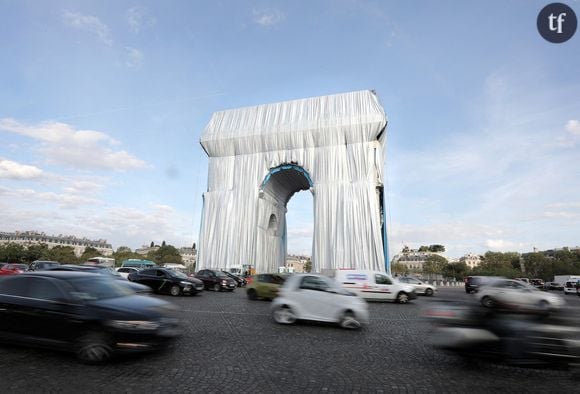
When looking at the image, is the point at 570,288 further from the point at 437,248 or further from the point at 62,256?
the point at 437,248

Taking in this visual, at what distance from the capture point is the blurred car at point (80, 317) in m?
5.70

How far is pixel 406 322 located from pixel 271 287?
797cm

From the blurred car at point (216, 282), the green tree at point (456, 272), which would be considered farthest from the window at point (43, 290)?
the green tree at point (456, 272)

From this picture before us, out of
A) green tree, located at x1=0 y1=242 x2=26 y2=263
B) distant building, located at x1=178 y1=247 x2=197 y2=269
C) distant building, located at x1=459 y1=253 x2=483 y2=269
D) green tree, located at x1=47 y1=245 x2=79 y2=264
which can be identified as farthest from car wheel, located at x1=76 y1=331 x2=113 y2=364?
distant building, located at x1=459 y1=253 x2=483 y2=269

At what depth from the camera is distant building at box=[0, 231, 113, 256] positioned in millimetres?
140875

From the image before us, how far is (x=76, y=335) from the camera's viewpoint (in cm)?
579

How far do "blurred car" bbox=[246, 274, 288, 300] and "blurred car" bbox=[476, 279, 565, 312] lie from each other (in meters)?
8.98

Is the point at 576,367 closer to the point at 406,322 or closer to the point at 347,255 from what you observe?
the point at 406,322

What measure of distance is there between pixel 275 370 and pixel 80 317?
3.29 meters

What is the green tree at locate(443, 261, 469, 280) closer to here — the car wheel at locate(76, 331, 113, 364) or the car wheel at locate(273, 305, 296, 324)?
the car wheel at locate(273, 305, 296, 324)

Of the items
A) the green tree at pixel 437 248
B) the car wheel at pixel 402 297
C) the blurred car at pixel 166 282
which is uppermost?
the green tree at pixel 437 248

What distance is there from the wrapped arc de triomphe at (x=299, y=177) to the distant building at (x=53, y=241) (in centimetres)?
12178

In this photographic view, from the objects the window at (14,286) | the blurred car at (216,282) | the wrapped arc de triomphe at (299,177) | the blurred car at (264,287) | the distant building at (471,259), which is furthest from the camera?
the distant building at (471,259)

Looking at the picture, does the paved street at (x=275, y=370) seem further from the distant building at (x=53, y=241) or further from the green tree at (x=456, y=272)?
the distant building at (x=53, y=241)
